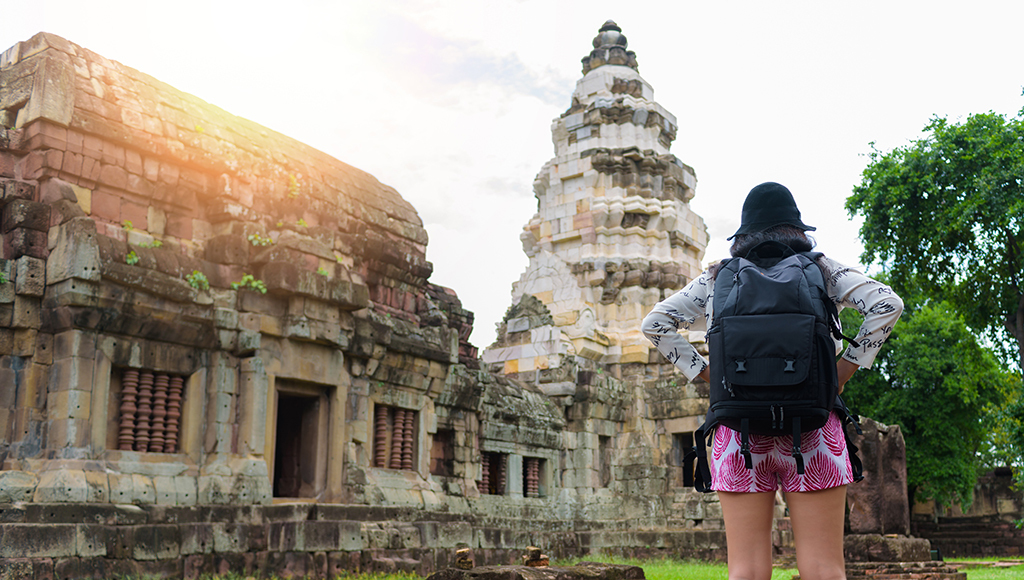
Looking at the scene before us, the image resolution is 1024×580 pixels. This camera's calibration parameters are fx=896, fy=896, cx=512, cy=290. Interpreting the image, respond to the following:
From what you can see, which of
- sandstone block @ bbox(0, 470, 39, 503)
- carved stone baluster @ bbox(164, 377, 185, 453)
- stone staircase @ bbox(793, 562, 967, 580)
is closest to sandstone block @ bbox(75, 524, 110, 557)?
sandstone block @ bbox(0, 470, 39, 503)

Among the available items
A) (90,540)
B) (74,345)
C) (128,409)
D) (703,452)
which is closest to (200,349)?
(128,409)

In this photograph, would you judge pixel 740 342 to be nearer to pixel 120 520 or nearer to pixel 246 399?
pixel 120 520

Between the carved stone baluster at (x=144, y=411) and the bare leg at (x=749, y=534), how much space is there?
8835mm

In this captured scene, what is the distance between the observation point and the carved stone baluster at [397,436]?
14031 mm

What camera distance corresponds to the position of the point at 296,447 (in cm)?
1272

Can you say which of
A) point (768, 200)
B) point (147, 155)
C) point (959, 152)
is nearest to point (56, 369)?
point (147, 155)

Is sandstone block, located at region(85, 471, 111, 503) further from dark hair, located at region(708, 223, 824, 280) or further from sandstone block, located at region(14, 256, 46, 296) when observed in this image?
dark hair, located at region(708, 223, 824, 280)

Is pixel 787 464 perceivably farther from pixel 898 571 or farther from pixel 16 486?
pixel 898 571

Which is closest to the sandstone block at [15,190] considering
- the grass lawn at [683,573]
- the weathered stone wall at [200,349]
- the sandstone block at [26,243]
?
the weathered stone wall at [200,349]

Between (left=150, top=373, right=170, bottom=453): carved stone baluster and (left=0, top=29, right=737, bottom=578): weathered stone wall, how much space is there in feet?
0.09

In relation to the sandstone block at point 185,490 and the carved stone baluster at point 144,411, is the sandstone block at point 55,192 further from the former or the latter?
the sandstone block at point 185,490

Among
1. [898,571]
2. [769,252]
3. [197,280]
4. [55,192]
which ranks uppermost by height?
[55,192]

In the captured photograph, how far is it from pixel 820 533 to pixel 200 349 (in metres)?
9.41

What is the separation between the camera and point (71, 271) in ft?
31.7
